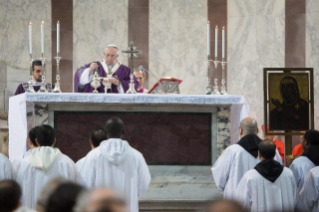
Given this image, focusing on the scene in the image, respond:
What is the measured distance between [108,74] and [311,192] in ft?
11.6

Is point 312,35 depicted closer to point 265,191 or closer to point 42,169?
point 265,191

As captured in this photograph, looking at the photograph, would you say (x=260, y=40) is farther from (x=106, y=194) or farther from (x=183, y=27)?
(x=106, y=194)

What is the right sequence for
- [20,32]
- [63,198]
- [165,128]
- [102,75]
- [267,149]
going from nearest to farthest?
[63,198], [267,149], [165,128], [102,75], [20,32]

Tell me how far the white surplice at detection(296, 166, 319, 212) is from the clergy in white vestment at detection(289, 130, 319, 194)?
0.32 m

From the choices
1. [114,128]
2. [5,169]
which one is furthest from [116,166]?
[5,169]

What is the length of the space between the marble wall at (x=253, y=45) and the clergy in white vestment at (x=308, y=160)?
3980 mm

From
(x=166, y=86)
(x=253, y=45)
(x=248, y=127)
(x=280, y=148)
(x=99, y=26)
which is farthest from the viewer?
(x=99, y=26)

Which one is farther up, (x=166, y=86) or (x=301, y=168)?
(x=166, y=86)

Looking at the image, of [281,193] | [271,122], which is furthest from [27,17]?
[281,193]

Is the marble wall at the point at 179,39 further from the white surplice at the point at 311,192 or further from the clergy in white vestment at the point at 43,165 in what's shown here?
the clergy in white vestment at the point at 43,165

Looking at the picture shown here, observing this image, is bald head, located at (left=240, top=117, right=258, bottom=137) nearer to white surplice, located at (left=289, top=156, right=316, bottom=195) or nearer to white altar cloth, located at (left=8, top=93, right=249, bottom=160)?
white surplice, located at (left=289, top=156, right=316, bottom=195)

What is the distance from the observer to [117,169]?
15.0ft

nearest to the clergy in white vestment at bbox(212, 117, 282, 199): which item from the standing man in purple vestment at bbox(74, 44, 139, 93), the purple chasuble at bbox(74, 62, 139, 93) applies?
the standing man in purple vestment at bbox(74, 44, 139, 93)

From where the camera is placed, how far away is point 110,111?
235 inches
